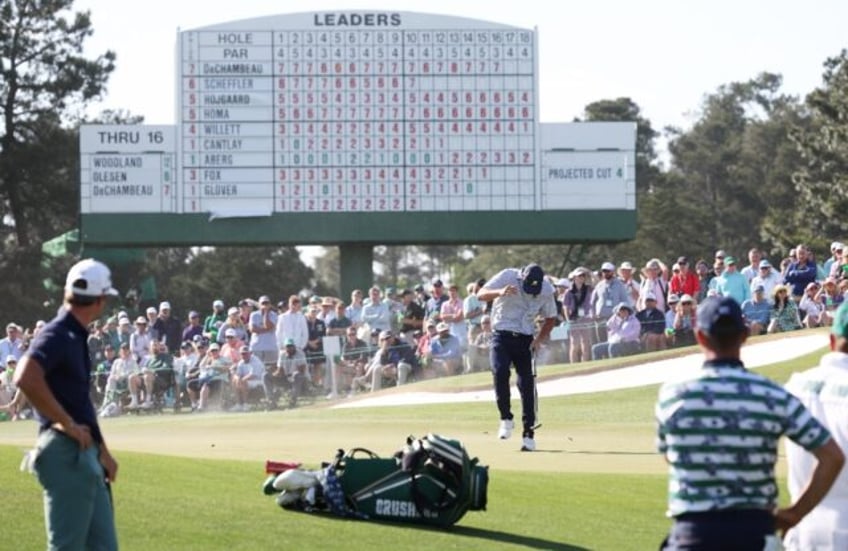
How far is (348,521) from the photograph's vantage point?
1216 cm

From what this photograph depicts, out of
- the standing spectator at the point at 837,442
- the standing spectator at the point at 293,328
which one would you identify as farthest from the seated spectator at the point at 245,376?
the standing spectator at the point at 837,442

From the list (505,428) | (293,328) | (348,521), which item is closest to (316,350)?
(293,328)

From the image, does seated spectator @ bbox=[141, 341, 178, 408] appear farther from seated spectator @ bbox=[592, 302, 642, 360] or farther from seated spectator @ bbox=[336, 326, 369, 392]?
seated spectator @ bbox=[592, 302, 642, 360]

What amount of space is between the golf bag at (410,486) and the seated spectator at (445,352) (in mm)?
16609

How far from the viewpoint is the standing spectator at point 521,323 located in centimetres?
1712

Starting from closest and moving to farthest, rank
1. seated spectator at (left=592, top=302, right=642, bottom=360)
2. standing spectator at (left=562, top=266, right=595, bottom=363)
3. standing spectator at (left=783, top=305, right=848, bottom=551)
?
standing spectator at (left=783, top=305, right=848, bottom=551)
seated spectator at (left=592, top=302, right=642, bottom=360)
standing spectator at (left=562, top=266, right=595, bottom=363)

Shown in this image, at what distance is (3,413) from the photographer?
101ft

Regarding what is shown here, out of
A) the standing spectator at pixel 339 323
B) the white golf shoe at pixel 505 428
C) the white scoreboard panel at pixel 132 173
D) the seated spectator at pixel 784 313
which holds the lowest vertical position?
the white golf shoe at pixel 505 428

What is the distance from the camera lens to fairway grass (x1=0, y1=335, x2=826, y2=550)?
453 inches

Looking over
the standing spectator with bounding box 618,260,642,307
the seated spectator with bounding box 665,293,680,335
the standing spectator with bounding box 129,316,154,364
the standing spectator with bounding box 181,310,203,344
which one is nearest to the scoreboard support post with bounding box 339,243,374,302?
the standing spectator with bounding box 181,310,203,344

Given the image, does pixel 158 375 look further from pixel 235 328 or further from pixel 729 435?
pixel 729 435

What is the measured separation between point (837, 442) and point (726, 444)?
113cm

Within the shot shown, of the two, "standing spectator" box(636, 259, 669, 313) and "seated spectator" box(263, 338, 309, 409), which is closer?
"standing spectator" box(636, 259, 669, 313)

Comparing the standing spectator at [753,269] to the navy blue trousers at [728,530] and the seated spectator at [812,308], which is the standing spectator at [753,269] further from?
the navy blue trousers at [728,530]
